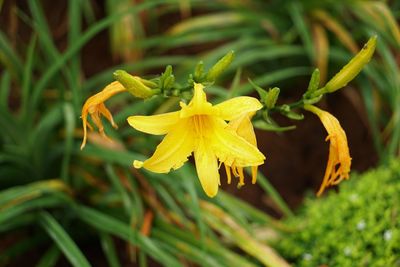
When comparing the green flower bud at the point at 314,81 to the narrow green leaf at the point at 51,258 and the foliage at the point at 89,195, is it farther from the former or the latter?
the narrow green leaf at the point at 51,258

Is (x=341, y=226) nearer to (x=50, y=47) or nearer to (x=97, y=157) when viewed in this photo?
(x=97, y=157)

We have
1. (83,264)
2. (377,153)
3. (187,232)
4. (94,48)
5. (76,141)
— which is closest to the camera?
(83,264)

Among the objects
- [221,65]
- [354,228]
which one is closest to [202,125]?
[221,65]

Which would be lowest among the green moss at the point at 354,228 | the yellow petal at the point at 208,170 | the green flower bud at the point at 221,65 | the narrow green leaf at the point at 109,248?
the green moss at the point at 354,228

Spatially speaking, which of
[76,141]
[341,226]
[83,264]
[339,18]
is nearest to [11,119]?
[76,141]

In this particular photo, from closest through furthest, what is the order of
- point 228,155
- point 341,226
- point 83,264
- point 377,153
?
1. point 228,155
2. point 83,264
3. point 341,226
4. point 377,153

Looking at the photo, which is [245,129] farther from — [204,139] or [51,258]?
[51,258]

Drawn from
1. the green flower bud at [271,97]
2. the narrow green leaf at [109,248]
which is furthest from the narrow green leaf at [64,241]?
the green flower bud at [271,97]
